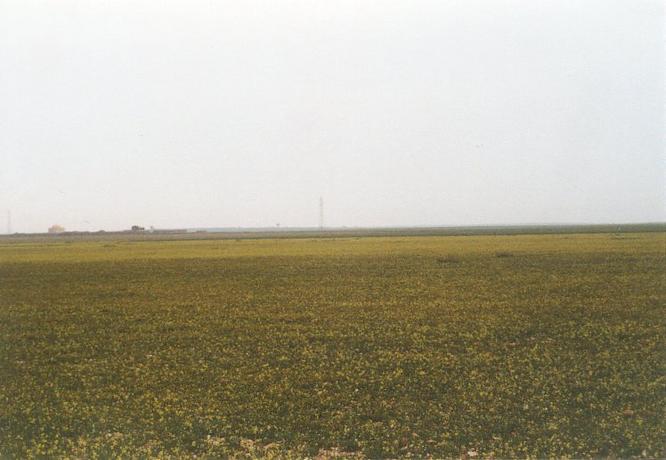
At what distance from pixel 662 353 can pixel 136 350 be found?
14916 mm

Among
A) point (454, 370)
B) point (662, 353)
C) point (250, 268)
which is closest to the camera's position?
point (454, 370)

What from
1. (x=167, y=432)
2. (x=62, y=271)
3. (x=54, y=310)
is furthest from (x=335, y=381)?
(x=62, y=271)

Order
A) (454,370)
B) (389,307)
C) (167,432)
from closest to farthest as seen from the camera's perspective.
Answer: (167,432) → (454,370) → (389,307)

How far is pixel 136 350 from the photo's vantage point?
1414 cm

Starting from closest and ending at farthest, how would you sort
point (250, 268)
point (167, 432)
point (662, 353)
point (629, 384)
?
1. point (167, 432)
2. point (629, 384)
3. point (662, 353)
4. point (250, 268)

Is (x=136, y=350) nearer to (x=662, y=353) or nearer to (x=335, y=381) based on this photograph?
(x=335, y=381)

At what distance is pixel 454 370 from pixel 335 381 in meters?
3.02

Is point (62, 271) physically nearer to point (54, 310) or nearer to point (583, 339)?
point (54, 310)

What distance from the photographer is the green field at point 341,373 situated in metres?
8.25

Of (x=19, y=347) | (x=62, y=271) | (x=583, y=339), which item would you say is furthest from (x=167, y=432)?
(x=62, y=271)

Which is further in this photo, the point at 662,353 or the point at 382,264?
the point at 382,264

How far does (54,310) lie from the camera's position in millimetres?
20688

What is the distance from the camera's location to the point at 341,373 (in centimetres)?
1143

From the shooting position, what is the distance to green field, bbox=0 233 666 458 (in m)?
8.25
